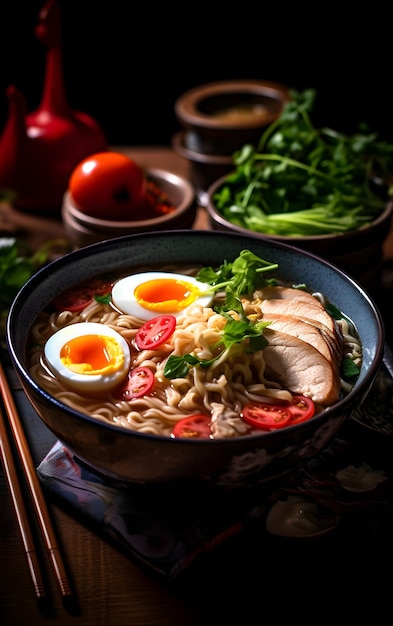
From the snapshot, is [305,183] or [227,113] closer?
[305,183]

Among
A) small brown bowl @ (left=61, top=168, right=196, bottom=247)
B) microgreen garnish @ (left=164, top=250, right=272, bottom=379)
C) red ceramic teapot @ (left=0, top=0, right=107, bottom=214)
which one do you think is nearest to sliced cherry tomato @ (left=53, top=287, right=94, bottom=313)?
microgreen garnish @ (left=164, top=250, right=272, bottom=379)

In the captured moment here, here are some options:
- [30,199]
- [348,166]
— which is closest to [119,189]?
[30,199]

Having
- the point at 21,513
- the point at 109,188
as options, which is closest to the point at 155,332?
the point at 21,513

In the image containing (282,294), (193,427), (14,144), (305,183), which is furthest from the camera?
(14,144)

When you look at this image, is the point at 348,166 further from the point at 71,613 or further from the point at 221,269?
the point at 71,613

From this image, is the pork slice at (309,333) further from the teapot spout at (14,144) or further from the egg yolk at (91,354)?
the teapot spout at (14,144)

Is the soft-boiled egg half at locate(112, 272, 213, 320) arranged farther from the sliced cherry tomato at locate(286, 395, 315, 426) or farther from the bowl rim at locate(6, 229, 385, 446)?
the sliced cherry tomato at locate(286, 395, 315, 426)

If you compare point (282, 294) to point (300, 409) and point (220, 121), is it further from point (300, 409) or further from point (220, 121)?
point (220, 121)
